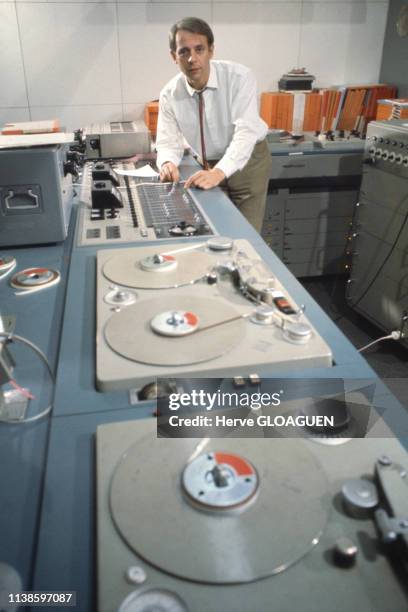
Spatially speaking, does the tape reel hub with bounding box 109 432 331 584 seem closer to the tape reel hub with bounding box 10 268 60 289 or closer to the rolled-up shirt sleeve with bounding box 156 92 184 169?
the tape reel hub with bounding box 10 268 60 289

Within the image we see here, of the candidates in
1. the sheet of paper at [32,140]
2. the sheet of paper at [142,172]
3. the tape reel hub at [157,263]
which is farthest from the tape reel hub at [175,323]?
the sheet of paper at [142,172]

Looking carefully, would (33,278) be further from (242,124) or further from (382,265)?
(382,265)

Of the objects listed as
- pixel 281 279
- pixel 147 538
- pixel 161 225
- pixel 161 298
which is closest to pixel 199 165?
pixel 161 225

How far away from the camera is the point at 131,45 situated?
329 centimetres

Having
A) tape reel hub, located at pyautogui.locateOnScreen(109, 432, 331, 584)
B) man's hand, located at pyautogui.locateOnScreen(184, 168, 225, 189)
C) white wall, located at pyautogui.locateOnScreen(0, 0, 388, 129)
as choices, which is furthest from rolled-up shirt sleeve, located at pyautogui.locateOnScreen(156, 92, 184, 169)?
tape reel hub, located at pyautogui.locateOnScreen(109, 432, 331, 584)

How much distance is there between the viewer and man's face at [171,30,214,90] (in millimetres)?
2184

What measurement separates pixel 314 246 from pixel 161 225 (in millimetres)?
1893

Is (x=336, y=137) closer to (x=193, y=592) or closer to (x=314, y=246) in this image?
(x=314, y=246)

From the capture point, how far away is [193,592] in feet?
1.82

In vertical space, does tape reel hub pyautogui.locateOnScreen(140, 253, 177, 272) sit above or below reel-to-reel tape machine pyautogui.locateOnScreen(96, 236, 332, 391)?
above

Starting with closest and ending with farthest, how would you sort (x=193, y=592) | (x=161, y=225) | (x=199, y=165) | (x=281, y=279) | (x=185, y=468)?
(x=193, y=592) → (x=185, y=468) → (x=281, y=279) → (x=161, y=225) → (x=199, y=165)

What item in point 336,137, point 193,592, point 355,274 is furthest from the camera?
point 336,137

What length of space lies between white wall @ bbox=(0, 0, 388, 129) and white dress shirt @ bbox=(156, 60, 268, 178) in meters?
0.99

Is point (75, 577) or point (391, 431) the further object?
point (391, 431)
